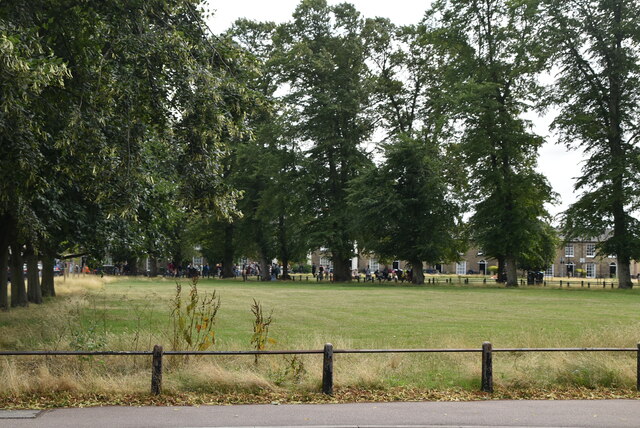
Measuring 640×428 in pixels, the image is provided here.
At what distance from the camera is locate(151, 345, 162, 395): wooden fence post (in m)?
9.78

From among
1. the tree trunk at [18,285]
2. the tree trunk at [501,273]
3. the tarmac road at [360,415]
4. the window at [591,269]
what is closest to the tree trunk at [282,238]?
the tree trunk at [501,273]

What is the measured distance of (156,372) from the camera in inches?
388

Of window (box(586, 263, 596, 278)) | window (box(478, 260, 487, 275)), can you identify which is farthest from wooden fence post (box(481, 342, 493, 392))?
window (box(586, 263, 596, 278))

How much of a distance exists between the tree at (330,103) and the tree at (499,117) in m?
7.76

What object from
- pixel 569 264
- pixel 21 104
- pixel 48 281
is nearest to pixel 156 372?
pixel 21 104

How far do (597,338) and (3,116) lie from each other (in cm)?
1181

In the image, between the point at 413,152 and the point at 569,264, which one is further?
the point at 569,264

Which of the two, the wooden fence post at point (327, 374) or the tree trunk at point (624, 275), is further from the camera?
the tree trunk at point (624, 275)

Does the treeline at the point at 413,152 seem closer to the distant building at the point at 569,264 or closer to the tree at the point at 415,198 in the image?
the tree at the point at 415,198

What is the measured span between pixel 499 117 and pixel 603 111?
22.0ft

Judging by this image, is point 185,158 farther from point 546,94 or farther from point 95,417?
point 546,94

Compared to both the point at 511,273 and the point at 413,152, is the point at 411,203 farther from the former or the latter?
the point at 511,273

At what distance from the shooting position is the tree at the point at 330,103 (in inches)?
2071

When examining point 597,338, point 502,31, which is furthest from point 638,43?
point 597,338
